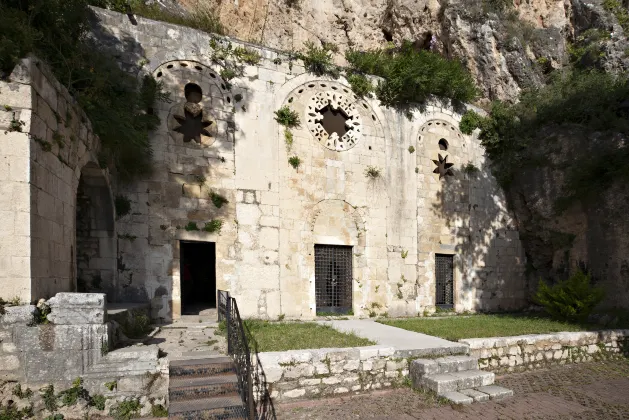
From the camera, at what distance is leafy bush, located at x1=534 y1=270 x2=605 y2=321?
873cm

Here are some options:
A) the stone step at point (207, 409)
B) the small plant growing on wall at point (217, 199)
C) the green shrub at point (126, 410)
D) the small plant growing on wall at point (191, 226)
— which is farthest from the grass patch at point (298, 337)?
the small plant growing on wall at point (217, 199)

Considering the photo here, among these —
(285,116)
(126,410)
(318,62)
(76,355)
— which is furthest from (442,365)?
(318,62)

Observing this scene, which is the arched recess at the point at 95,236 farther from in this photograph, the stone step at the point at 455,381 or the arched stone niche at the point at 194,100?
the stone step at the point at 455,381

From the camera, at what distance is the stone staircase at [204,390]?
3977 mm

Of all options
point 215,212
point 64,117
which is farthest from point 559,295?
point 64,117

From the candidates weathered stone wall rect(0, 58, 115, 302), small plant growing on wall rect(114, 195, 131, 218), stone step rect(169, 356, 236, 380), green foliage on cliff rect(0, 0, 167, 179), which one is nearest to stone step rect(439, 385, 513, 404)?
stone step rect(169, 356, 236, 380)

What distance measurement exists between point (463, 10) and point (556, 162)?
20.8ft

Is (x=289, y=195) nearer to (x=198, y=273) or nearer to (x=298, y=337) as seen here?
(x=298, y=337)

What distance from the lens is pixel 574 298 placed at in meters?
8.94

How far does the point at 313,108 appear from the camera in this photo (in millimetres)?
9984

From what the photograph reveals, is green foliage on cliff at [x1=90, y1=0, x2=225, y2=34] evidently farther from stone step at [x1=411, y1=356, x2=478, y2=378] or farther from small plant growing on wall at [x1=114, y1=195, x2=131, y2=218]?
stone step at [x1=411, y1=356, x2=478, y2=378]

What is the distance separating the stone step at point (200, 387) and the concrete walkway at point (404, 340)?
9.16 ft

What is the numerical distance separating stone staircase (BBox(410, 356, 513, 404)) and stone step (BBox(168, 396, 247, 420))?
9.61 ft

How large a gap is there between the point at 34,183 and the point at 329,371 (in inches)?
184
